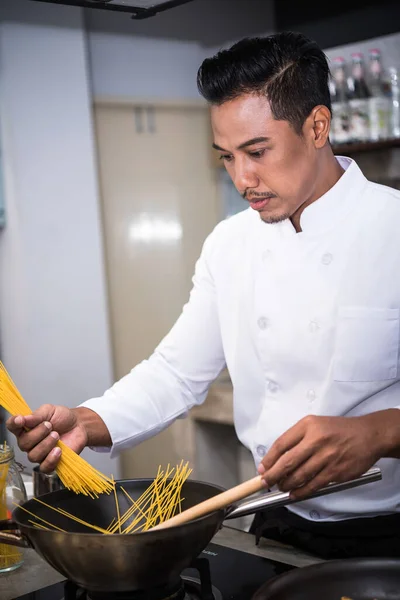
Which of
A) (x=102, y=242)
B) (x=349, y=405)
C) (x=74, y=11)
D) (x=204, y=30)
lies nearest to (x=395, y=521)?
(x=349, y=405)

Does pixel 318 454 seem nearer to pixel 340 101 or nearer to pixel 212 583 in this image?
pixel 212 583

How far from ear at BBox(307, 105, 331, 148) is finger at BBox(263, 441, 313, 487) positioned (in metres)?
0.64

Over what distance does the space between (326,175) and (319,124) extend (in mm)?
141

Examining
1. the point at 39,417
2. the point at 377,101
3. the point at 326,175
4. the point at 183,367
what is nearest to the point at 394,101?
the point at 377,101

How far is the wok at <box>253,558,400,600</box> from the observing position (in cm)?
105

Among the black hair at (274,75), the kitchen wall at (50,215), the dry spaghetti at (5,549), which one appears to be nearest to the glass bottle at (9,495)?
the dry spaghetti at (5,549)

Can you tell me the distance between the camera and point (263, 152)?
146 cm

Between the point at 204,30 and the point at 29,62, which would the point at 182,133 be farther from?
the point at 29,62

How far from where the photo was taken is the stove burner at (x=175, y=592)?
1.09 m

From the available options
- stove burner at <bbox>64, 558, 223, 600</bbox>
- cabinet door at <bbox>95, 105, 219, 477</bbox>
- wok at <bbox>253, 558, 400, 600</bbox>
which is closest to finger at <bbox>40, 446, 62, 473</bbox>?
stove burner at <bbox>64, 558, 223, 600</bbox>

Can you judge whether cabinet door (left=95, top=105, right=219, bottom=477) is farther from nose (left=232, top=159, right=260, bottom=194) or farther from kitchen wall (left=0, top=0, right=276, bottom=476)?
nose (left=232, top=159, right=260, bottom=194)

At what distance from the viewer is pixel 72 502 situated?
1.27m

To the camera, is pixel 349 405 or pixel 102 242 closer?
pixel 349 405

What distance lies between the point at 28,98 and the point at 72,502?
3.19 m
